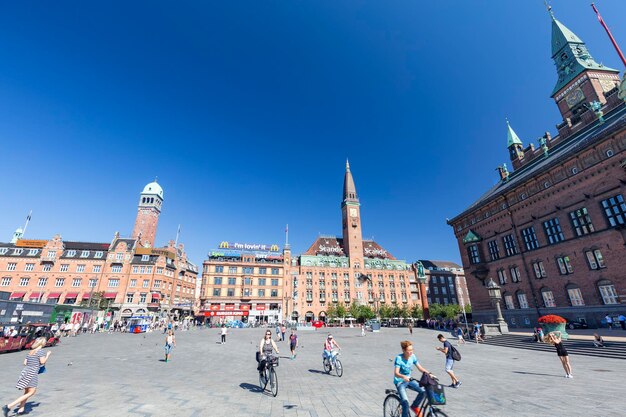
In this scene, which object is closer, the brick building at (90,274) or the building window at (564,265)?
the building window at (564,265)

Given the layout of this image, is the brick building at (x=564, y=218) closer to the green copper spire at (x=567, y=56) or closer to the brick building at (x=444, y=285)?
the green copper spire at (x=567, y=56)

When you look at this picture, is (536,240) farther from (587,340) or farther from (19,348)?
(19,348)

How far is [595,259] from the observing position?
2847 centimetres

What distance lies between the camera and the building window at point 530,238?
116 feet

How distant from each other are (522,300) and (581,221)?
40.4 ft

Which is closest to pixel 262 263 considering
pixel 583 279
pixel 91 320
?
pixel 91 320

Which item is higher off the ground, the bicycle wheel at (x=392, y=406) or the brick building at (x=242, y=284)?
the brick building at (x=242, y=284)

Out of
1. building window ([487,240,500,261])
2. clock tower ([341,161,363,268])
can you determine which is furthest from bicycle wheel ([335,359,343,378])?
clock tower ([341,161,363,268])

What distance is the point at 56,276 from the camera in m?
61.7

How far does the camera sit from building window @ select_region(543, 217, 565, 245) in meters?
32.3

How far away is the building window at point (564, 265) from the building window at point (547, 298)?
3.01 m

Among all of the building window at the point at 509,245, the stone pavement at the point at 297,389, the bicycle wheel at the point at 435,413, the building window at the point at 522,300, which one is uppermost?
the building window at the point at 509,245

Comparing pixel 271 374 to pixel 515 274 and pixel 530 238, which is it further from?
pixel 515 274

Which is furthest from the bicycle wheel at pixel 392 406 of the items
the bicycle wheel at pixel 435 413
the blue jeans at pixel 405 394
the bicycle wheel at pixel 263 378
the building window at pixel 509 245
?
the building window at pixel 509 245
